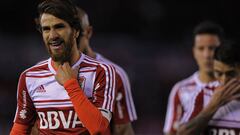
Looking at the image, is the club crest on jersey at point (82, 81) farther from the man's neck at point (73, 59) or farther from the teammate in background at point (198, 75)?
the teammate in background at point (198, 75)

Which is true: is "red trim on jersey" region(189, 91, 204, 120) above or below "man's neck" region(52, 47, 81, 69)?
below

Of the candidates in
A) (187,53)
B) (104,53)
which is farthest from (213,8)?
(104,53)

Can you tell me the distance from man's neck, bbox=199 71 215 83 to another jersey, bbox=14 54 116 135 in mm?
2622

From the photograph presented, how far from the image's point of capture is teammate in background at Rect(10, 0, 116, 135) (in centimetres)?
415

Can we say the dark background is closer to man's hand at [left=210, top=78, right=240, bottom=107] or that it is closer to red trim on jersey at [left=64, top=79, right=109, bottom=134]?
man's hand at [left=210, top=78, right=240, bottom=107]

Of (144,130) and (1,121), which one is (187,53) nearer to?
(144,130)

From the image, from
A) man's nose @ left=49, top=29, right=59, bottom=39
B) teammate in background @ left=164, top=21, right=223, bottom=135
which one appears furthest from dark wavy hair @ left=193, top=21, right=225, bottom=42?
man's nose @ left=49, top=29, right=59, bottom=39

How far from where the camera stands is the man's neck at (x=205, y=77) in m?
6.84

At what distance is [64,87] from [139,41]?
37.6ft

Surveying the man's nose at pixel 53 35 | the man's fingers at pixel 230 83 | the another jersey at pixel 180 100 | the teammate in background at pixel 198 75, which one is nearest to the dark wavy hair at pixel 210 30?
the teammate in background at pixel 198 75

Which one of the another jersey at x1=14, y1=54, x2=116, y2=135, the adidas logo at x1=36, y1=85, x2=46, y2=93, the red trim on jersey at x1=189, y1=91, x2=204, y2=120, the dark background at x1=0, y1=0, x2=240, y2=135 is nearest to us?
the another jersey at x1=14, y1=54, x2=116, y2=135

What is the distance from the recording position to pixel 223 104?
5.26 m

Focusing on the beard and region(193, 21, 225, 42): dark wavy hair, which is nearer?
the beard

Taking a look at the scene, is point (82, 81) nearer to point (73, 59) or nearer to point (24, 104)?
point (73, 59)
